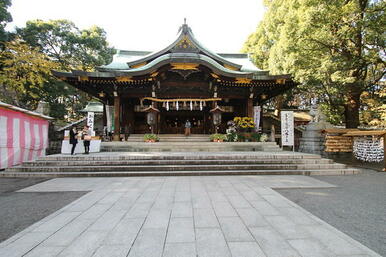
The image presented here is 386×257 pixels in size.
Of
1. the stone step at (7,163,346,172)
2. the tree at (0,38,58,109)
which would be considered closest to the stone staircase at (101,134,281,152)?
the stone step at (7,163,346,172)

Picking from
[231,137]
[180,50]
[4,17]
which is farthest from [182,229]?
[4,17]

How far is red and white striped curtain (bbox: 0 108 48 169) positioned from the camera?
735 cm

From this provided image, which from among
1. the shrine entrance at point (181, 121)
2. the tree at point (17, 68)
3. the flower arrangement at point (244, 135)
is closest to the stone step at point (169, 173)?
the flower arrangement at point (244, 135)

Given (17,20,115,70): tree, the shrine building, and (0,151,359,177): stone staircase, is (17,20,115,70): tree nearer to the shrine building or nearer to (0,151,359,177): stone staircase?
the shrine building

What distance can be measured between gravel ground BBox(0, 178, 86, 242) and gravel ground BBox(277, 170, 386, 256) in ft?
18.1

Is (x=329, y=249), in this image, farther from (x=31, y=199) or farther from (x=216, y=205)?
(x=31, y=199)

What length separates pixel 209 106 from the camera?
1550 centimetres

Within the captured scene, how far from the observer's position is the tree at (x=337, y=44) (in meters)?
9.92

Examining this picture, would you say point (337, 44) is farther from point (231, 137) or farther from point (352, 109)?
point (231, 137)

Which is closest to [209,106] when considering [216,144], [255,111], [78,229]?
[255,111]

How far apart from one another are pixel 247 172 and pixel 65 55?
2809cm

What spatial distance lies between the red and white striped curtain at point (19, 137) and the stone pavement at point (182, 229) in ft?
20.0

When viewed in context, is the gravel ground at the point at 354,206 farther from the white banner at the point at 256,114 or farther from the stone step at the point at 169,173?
the white banner at the point at 256,114

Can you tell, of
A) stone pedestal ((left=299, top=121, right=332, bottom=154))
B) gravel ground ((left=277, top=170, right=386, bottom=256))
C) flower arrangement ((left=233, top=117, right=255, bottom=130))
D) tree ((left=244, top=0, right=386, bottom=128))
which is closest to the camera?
gravel ground ((left=277, top=170, right=386, bottom=256))
